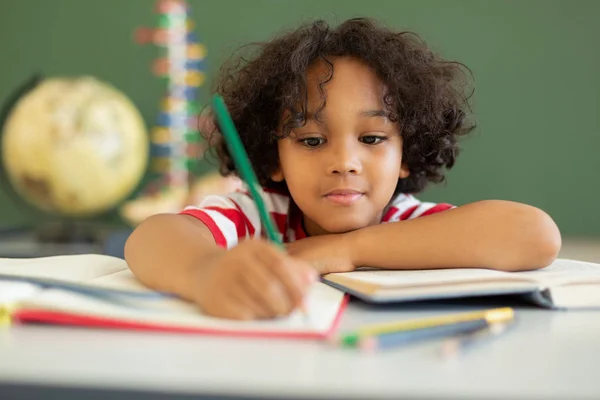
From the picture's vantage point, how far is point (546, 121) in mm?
1905

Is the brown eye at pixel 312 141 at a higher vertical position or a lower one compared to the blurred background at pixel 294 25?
lower

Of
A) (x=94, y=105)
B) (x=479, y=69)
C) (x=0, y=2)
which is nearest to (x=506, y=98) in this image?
(x=479, y=69)

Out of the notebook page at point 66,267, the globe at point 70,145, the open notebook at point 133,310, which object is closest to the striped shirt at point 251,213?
the notebook page at point 66,267

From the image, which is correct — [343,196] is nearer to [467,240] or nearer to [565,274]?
[467,240]

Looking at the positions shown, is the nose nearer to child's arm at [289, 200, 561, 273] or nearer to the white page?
child's arm at [289, 200, 561, 273]

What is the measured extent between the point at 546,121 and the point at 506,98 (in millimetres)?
121

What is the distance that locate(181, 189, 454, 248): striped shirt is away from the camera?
810mm

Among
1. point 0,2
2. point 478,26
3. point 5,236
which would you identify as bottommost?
point 5,236

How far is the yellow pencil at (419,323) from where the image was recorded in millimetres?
404

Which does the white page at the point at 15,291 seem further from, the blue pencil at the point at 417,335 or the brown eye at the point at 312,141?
the brown eye at the point at 312,141

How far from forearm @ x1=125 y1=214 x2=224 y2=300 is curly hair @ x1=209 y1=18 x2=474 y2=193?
0.77 feet

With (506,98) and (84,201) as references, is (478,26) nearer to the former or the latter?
(506,98)

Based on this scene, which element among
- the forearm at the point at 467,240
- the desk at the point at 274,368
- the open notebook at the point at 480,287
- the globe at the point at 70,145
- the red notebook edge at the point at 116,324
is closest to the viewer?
the desk at the point at 274,368

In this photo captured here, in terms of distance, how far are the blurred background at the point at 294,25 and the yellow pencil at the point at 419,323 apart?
130 cm
